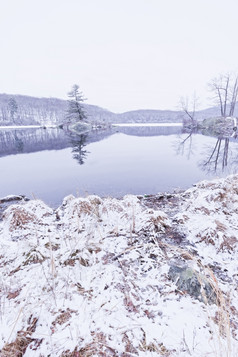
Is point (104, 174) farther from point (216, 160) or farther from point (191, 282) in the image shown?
point (216, 160)

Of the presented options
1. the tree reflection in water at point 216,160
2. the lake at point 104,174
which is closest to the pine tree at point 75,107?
the lake at point 104,174

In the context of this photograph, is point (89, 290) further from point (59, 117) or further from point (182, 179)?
point (59, 117)

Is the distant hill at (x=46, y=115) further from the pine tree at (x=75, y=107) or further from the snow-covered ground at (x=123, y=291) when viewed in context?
the snow-covered ground at (x=123, y=291)

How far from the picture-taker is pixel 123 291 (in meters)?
1.82

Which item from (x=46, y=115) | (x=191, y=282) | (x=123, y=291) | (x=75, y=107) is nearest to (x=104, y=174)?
(x=123, y=291)

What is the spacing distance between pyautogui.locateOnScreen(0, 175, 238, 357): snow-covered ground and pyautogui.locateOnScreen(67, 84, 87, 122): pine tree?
31.6 metres

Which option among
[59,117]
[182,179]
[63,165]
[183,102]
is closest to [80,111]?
[183,102]

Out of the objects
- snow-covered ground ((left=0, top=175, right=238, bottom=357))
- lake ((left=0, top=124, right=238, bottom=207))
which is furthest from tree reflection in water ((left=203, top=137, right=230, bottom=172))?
snow-covered ground ((left=0, top=175, right=238, bottom=357))

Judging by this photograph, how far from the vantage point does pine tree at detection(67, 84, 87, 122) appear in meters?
29.9

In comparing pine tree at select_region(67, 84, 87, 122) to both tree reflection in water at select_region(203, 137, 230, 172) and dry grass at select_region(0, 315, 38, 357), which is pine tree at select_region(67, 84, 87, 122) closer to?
tree reflection in water at select_region(203, 137, 230, 172)

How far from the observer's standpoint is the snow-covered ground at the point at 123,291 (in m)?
1.30

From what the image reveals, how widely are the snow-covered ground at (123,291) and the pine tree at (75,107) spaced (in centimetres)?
3163

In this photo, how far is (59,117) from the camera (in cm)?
7319

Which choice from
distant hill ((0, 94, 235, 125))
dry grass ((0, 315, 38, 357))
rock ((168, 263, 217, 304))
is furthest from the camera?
distant hill ((0, 94, 235, 125))
